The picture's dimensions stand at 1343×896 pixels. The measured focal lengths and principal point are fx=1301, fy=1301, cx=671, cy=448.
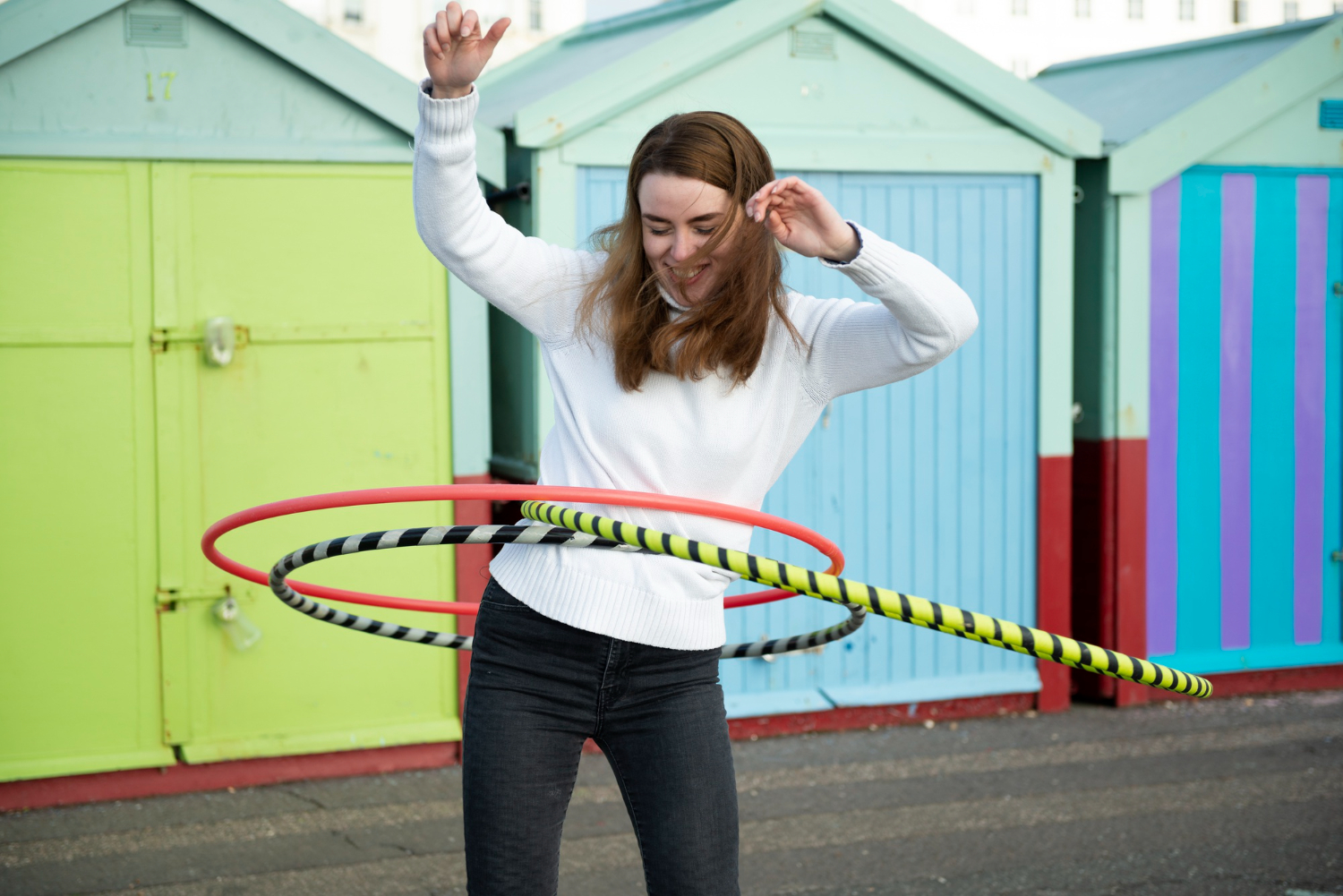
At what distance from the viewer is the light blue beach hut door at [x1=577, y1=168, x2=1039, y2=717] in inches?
225

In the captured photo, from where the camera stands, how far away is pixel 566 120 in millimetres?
5234

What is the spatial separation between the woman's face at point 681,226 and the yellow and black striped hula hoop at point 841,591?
17.8 inches

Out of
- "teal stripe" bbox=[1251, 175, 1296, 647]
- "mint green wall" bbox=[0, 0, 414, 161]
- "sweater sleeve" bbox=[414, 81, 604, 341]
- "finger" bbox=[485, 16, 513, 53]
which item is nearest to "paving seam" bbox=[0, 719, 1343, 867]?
"teal stripe" bbox=[1251, 175, 1296, 647]

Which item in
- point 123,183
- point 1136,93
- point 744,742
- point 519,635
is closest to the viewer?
point 519,635

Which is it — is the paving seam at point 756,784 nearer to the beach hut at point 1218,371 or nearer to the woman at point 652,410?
the beach hut at point 1218,371

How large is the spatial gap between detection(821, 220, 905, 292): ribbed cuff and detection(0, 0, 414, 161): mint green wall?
3.34 m

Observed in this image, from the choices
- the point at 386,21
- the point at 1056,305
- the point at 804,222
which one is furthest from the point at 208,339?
the point at 386,21

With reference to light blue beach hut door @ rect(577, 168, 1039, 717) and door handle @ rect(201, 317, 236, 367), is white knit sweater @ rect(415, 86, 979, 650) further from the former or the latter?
light blue beach hut door @ rect(577, 168, 1039, 717)

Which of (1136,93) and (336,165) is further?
(1136,93)

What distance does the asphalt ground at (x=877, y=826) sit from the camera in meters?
4.20

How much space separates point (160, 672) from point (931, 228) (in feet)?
12.1

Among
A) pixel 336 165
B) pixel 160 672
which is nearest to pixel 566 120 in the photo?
pixel 336 165

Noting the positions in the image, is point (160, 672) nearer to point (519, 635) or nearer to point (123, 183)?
point (123, 183)

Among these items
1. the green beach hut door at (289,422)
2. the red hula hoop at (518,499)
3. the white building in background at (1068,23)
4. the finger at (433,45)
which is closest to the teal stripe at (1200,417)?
the green beach hut door at (289,422)
